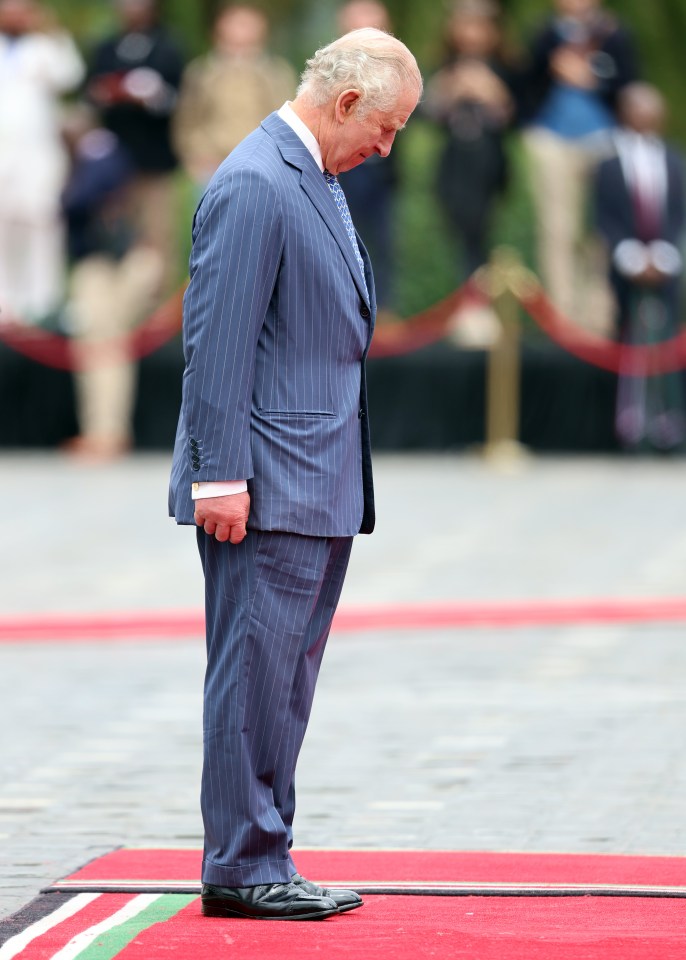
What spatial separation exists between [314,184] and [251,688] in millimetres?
1064

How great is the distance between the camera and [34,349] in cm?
1683

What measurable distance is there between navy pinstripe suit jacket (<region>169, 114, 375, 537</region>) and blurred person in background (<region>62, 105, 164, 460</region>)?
12.1 meters

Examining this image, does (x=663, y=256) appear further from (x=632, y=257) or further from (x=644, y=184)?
(x=644, y=184)

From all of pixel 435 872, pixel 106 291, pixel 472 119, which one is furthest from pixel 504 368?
pixel 435 872

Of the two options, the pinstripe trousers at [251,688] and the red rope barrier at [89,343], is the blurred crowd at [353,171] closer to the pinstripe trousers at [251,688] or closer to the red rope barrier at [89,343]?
the red rope barrier at [89,343]

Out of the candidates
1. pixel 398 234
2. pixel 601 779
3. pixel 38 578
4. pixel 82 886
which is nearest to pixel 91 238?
pixel 398 234

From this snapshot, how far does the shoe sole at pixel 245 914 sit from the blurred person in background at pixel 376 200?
11.6m

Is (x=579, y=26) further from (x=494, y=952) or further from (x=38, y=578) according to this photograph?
(x=494, y=952)

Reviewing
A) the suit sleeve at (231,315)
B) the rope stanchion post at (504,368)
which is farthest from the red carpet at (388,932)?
the rope stanchion post at (504,368)

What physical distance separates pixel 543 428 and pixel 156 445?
3.22 meters

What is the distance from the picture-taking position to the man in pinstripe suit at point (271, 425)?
164 inches

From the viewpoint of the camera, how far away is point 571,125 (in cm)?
1642

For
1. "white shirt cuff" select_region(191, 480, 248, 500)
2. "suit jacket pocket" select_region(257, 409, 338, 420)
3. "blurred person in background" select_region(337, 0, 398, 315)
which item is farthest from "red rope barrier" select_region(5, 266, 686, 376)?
"white shirt cuff" select_region(191, 480, 248, 500)

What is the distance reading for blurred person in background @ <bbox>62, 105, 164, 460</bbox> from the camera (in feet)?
53.5
